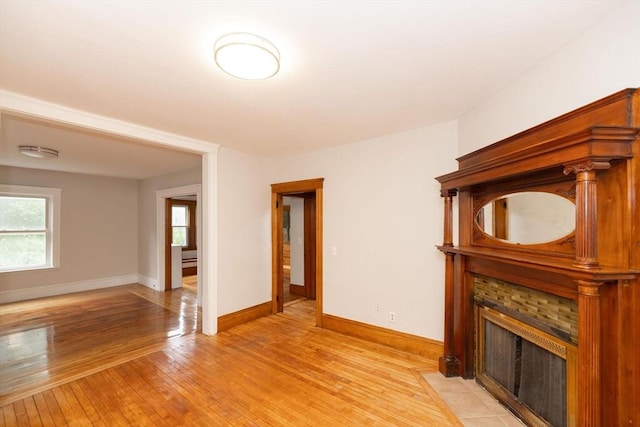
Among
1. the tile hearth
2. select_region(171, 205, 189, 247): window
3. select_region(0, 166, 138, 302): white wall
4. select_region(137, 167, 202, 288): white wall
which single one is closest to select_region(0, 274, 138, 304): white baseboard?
select_region(0, 166, 138, 302): white wall

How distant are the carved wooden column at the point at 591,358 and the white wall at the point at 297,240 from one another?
438 cm

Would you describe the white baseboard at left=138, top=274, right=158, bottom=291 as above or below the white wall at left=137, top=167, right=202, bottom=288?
below

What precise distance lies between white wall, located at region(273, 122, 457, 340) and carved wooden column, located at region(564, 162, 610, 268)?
1491 mm

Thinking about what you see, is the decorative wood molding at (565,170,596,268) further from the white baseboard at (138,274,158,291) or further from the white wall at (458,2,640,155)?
the white baseboard at (138,274,158,291)

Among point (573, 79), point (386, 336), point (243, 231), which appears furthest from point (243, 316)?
point (573, 79)

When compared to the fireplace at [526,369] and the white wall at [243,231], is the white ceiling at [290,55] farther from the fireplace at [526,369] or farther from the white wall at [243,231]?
the fireplace at [526,369]

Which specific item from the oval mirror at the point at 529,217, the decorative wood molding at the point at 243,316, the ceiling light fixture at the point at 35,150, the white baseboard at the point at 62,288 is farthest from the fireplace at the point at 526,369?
the white baseboard at the point at 62,288

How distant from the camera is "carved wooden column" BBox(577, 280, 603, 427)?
48.1 inches

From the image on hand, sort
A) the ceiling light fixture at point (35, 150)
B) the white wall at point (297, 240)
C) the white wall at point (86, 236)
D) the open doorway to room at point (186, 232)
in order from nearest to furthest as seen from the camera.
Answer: the ceiling light fixture at point (35, 150)
the white wall at point (86, 236)
the white wall at point (297, 240)
the open doorway to room at point (186, 232)

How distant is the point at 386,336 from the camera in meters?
3.12

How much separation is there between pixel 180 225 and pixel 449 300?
7780 millimetres

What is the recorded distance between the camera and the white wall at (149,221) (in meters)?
5.62

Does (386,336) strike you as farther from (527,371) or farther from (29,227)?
(29,227)

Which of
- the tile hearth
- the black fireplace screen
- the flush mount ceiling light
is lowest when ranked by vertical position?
the tile hearth
